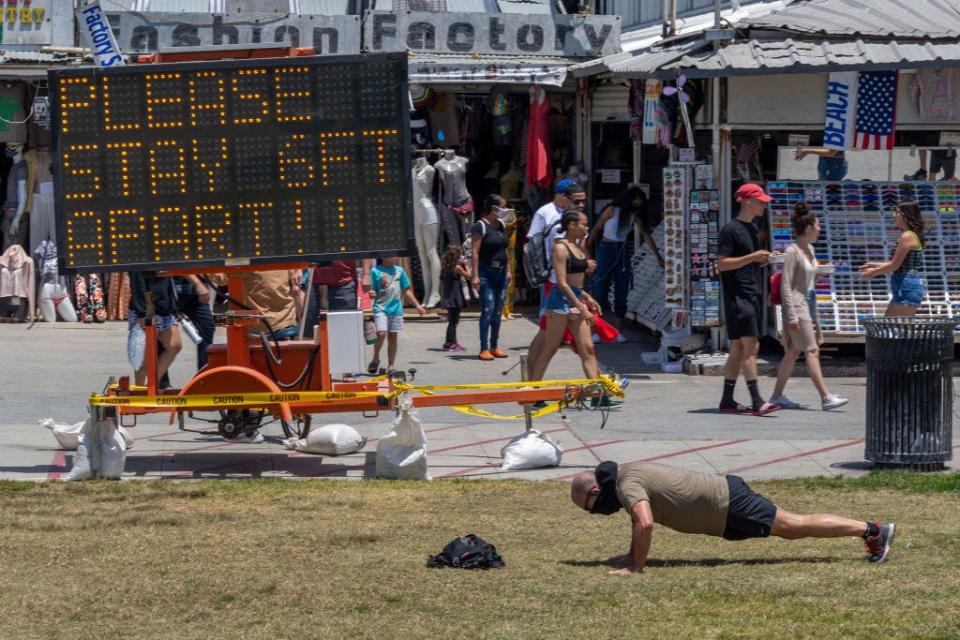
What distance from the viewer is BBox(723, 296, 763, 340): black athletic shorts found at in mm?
12688

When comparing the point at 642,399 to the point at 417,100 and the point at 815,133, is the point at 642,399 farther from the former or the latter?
the point at 417,100

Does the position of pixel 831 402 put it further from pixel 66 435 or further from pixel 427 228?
pixel 427 228

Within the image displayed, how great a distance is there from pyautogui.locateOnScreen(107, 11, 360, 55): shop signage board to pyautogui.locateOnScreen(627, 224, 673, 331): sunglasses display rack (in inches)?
181

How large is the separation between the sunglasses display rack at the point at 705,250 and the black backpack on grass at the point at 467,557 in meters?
7.62

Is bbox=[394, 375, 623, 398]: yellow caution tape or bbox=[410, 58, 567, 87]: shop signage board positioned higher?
bbox=[410, 58, 567, 87]: shop signage board

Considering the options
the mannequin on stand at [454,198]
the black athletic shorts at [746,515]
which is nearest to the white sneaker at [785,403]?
the black athletic shorts at [746,515]

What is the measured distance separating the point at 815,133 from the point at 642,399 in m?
4.11

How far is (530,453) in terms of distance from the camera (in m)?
10.7

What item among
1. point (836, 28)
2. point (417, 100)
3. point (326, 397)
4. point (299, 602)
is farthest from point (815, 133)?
point (299, 602)

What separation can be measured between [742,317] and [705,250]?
2.70m

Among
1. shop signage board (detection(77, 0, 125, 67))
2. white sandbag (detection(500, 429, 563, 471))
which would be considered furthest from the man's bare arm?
shop signage board (detection(77, 0, 125, 67))

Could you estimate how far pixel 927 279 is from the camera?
15469 millimetres

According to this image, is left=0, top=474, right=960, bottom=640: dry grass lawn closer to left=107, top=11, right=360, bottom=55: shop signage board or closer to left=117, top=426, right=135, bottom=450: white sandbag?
left=117, top=426, right=135, bottom=450: white sandbag

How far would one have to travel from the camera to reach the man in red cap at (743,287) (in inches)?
500
